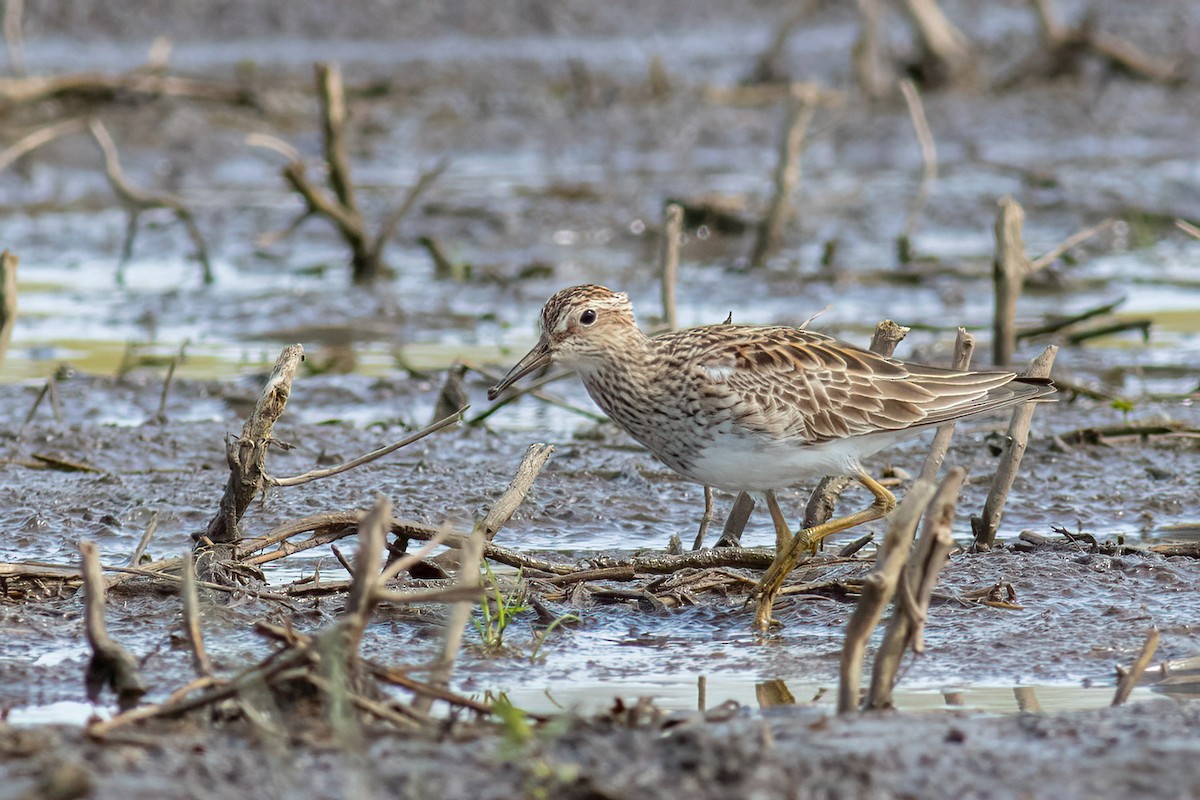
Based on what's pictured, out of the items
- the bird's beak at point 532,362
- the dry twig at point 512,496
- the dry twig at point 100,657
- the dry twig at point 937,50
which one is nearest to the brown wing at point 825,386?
the bird's beak at point 532,362

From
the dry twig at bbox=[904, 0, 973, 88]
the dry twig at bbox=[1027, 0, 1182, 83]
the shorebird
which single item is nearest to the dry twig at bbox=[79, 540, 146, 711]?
the shorebird

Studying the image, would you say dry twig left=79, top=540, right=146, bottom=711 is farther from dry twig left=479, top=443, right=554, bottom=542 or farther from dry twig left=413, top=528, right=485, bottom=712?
dry twig left=479, top=443, right=554, bottom=542

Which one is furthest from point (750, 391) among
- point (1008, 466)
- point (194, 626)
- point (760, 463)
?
point (194, 626)

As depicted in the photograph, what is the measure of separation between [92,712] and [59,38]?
2023cm

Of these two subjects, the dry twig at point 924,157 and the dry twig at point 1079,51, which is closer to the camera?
the dry twig at point 924,157

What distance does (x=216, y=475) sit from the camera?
8102 mm

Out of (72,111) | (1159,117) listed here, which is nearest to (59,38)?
(72,111)

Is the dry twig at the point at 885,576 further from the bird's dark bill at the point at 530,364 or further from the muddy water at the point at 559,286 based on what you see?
the bird's dark bill at the point at 530,364

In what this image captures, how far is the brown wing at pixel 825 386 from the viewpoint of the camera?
6121 millimetres

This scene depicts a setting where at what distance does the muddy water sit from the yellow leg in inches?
4.5

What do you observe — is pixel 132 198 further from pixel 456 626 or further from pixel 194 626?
pixel 456 626

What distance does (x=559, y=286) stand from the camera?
498 inches

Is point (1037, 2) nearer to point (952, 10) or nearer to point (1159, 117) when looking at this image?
point (1159, 117)

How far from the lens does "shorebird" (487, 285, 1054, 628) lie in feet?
19.9
